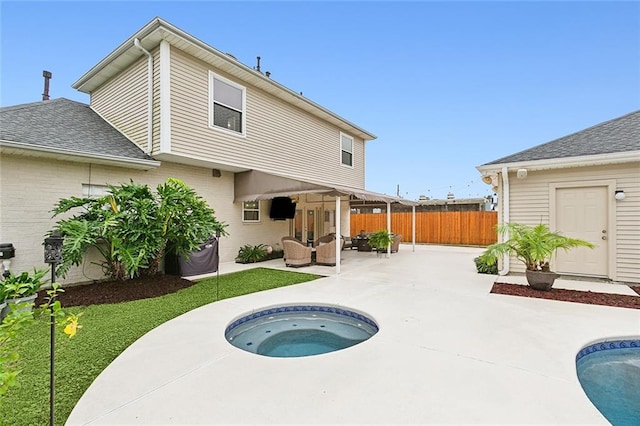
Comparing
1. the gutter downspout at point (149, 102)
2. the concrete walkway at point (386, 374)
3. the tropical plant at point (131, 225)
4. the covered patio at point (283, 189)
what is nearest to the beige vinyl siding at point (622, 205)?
the concrete walkway at point (386, 374)

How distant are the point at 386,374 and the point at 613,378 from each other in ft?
9.18

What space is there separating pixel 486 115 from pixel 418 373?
18.1 meters

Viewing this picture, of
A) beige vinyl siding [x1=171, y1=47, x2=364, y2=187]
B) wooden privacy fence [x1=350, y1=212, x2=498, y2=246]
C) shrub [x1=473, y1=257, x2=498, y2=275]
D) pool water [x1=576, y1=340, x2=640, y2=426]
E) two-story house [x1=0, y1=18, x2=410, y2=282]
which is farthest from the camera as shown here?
wooden privacy fence [x1=350, y1=212, x2=498, y2=246]

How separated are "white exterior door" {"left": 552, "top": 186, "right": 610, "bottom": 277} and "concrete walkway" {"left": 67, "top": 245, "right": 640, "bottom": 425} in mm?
3099

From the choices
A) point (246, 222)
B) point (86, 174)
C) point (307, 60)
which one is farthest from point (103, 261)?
point (307, 60)

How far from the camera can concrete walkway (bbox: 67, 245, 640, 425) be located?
2420mm

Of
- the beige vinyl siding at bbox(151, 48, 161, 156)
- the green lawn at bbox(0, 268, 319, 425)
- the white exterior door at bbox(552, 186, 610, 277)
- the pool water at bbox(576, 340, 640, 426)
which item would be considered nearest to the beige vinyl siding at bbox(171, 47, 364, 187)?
the beige vinyl siding at bbox(151, 48, 161, 156)

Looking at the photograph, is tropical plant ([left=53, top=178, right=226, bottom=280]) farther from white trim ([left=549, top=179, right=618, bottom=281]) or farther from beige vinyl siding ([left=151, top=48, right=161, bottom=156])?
white trim ([left=549, top=179, right=618, bottom=281])

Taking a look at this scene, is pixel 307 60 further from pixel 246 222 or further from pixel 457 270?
pixel 457 270

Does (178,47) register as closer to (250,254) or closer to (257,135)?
(257,135)

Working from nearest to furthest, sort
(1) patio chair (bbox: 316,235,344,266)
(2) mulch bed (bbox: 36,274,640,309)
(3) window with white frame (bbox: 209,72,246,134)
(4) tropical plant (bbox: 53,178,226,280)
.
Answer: (2) mulch bed (bbox: 36,274,640,309), (4) tropical plant (bbox: 53,178,226,280), (3) window with white frame (bbox: 209,72,246,134), (1) patio chair (bbox: 316,235,344,266)

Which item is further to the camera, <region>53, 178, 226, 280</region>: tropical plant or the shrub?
the shrub

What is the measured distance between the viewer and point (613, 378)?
11.2 ft

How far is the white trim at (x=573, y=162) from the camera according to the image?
6930 mm
